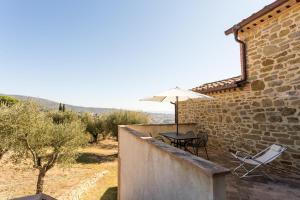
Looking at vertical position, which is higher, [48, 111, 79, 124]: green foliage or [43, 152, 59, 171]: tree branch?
[48, 111, 79, 124]: green foliage

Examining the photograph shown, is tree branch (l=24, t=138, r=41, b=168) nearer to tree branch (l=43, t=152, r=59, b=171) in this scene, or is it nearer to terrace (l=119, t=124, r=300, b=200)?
tree branch (l=43, t=152, r=59, b=171)

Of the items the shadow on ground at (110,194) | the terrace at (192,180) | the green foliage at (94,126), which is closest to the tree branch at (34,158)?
the shadow on ground at (110,194)

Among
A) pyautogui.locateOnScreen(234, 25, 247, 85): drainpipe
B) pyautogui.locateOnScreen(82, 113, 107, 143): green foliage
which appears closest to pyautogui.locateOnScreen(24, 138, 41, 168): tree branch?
pyautogui.locateOnScreen(234, 25, 247, 85): drainpipe

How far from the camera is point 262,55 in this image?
562cm

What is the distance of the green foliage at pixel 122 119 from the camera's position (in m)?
18.2

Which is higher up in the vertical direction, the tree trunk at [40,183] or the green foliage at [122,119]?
the green foliage at [122,119]

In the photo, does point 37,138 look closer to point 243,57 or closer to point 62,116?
point 243,57

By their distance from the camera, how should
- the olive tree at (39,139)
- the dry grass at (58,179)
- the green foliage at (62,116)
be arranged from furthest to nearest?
the green foliage at (62,116) < the dry grass at (58,179) < the olive tree at (39,139)

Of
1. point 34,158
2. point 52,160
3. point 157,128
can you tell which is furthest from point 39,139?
point 157,128

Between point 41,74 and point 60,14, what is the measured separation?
12.5 m

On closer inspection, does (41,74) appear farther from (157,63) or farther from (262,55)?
(262,55)

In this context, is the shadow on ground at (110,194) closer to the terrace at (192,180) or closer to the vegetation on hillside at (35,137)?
the vegetation on hillside at (35,137)

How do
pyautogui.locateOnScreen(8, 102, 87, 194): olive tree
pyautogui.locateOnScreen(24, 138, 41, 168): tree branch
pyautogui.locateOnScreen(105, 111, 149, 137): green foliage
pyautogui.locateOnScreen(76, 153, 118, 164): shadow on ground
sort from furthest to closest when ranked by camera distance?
pyautogui.locateOnScreen(105, 111, 149, 137): green foliage → pyautogui.locateOnScreen(76, 153, 118, 164): shadow on ground → pyautogui.locateOnScreen(24, 138, 41, 168): tree branch → pyautogui.locateOnScreen(8, 102, 87, 194): olive tree

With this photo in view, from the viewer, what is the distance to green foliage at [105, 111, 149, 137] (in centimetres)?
1819
